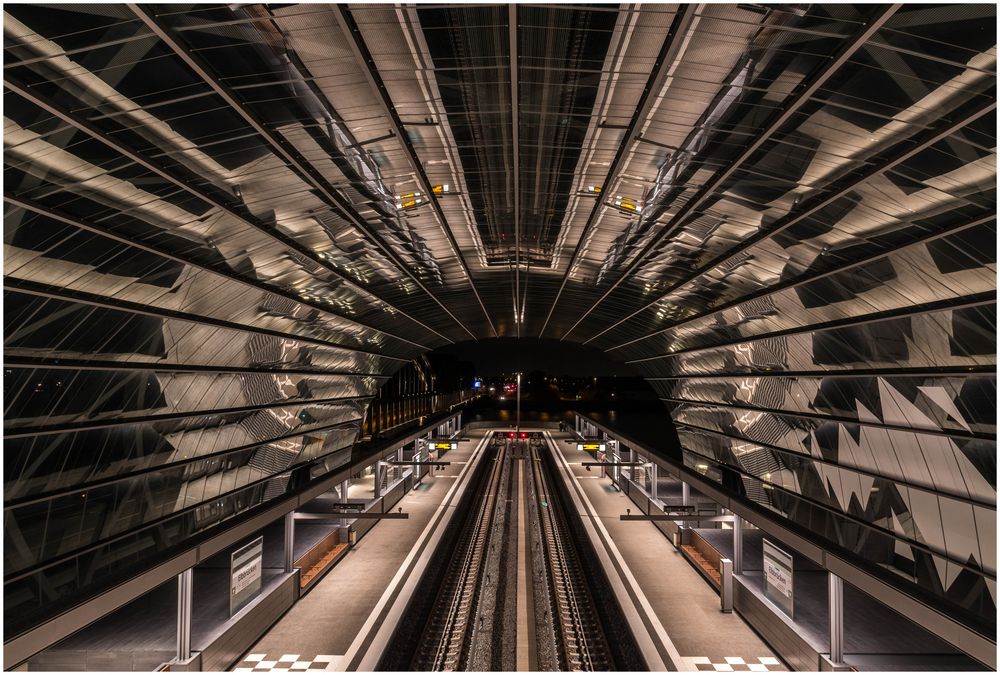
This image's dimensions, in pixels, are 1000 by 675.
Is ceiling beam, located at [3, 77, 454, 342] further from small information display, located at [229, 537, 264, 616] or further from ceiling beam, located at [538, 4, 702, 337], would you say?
ceiling beam, located at [538, 4, 702, 337]

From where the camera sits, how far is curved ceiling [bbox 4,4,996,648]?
8461 mm

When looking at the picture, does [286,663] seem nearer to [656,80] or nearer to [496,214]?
[496,214]

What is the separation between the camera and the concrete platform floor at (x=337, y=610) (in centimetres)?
1319

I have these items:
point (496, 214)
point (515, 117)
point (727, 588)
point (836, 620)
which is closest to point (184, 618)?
point (515, 117)

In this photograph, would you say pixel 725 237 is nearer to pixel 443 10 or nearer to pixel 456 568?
pixel 443 10

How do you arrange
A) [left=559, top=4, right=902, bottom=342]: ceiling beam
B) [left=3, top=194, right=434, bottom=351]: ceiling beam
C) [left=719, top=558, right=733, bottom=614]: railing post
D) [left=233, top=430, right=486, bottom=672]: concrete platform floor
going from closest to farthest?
[left=559, top=4, right=902, bottom=342]: ceiling beam < [left=3, top=194, right=434, bottom=351]: ceiling beam < [left=233, top=430, right=486, bottom=672]: concrete platform floor < [left=719, top=558, right=733, bottom=614]: railing post

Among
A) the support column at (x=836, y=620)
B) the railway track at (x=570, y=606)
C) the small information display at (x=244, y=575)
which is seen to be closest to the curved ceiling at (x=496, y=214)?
the support column at (x=836, y=620)

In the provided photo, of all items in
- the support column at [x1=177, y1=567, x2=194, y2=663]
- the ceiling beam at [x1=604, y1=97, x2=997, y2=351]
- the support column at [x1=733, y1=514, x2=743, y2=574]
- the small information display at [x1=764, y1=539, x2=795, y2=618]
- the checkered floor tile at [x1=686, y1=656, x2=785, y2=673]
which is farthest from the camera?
the support column at [x1=733, y1=514, x2=743, y2=574]

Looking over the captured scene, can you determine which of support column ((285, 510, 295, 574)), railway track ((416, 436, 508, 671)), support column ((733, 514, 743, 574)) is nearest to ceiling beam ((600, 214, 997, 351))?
support column ((733, 514, 743, 574))

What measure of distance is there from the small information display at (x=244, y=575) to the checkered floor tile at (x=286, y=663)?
1186 millimetres

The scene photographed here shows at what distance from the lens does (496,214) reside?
18625mm

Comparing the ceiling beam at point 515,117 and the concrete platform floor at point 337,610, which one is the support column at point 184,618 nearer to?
the concrete platform floor at point 337,610

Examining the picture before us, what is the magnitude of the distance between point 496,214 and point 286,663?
13.7 metres

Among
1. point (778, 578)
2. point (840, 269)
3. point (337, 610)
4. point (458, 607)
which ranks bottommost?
point (458, 607)
